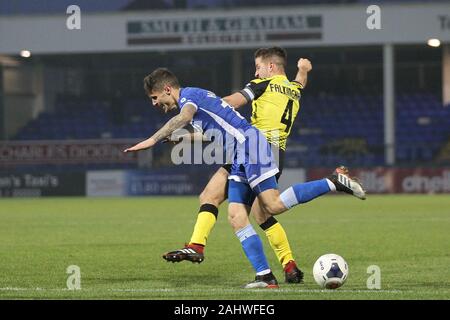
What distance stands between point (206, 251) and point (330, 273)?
4781 millimetres

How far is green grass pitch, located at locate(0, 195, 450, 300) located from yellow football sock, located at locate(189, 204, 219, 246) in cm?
43

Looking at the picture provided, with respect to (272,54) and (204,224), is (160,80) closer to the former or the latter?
(272,54)

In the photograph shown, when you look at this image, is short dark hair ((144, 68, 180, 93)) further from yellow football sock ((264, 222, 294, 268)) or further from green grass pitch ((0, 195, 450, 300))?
green grass pitch ((0, 195, 450, 300))

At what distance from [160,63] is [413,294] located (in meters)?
36.5

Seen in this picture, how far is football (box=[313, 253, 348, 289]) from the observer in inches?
352

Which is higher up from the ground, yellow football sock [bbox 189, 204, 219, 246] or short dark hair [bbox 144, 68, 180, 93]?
short dark hair [bbox 144, 68, 180, 93]

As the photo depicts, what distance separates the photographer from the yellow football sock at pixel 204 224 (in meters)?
9.48

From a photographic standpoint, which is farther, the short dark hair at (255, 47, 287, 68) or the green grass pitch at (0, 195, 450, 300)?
the short dark hair at (255, 47, 287, 68)

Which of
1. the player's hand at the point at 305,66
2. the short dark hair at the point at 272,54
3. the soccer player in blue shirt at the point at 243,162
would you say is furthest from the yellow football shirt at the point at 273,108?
the player's hand at the point at 305,66

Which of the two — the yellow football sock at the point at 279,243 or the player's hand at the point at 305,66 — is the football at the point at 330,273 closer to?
the yellow football sock at the point at 279,243

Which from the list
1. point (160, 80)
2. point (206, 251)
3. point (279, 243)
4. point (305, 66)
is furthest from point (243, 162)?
point (206, 251)

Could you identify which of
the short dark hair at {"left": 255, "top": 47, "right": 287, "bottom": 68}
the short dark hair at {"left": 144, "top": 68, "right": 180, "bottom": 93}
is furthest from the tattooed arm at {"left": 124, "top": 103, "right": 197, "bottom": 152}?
the short dark hair at {"left": 255, "top": 47, "right": 287, "bottom": 68}

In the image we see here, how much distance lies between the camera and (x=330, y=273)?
896 cm

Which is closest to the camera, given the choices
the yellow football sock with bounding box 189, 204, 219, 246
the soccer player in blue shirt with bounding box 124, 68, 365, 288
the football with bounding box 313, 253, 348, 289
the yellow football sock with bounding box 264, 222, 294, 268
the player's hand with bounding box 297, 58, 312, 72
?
the football with bounding box 313, 253, 348, 289
